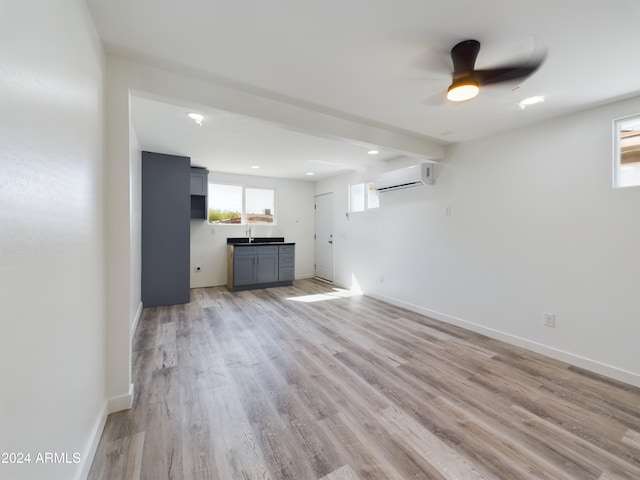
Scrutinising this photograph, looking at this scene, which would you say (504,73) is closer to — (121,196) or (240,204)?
(121,196)

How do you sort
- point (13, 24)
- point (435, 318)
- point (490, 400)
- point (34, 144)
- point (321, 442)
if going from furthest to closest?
point (435, 318) < point (490, 400) < point (321, 442) < point (34, 144) < point (13, 24)

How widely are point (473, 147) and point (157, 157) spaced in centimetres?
444

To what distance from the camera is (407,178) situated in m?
3.87

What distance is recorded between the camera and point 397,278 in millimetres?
4293

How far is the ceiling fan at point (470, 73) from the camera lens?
1.57 metres

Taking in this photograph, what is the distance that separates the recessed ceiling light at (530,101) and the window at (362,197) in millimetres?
2587

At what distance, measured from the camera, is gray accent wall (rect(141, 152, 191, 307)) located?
3914mm

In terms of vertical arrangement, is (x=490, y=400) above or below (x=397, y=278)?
below

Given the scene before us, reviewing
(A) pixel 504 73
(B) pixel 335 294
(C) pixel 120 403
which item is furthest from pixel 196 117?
(B) pixel 335 294

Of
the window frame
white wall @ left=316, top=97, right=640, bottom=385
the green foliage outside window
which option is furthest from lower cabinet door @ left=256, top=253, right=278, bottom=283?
white wall @ left=316, top=97, right=640, bottom=385

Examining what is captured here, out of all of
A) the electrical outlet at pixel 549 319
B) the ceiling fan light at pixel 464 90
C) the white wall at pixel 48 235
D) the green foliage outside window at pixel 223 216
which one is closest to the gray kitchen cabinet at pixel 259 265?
the green foliage outside window at pixel 223 216

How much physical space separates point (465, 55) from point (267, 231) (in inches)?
198

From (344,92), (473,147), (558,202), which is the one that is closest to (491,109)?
(473,147)

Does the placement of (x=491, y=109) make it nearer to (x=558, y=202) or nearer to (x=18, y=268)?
(x=558, y=202)
